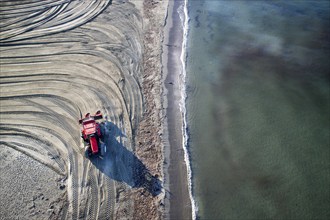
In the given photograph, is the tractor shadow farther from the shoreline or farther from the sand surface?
the shoreline

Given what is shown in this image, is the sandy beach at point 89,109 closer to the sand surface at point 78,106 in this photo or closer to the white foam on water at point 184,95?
the sand surface at point 78,106

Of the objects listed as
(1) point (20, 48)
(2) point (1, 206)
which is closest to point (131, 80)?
(1) point (20, 48)

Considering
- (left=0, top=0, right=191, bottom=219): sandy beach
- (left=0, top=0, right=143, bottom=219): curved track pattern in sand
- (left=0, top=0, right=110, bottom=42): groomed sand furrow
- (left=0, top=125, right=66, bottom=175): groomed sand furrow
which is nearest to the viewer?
(left=0, top=0, right=191, bottom=219): sandy beach

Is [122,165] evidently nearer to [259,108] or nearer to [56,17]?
[259,108]

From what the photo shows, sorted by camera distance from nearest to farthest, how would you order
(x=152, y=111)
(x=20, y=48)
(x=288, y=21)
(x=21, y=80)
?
(x=152, y=111), (x=21, y=80), (x=20, y=48), (x=288, y=21)

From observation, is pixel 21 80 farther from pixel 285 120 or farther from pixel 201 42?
pixel 285 120

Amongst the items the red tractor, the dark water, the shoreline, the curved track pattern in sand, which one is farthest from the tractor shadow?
the dark water

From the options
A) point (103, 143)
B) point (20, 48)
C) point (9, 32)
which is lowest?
point (103, 143)
